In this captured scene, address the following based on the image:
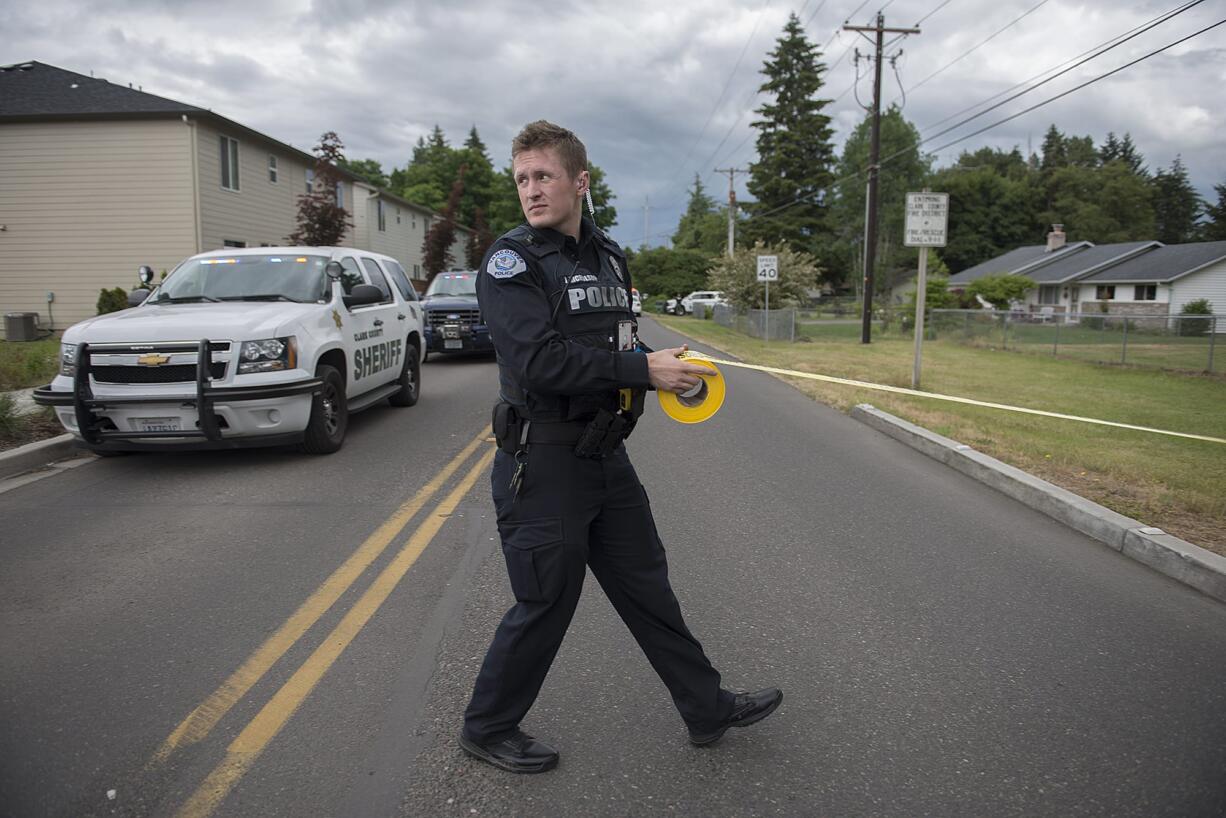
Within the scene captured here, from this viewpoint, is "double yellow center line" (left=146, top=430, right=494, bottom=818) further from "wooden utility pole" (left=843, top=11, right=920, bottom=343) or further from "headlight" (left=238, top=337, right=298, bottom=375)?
"wooden utility pole" (left=843, top=11, right=920, bottom=343)

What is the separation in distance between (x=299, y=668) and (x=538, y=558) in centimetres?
159

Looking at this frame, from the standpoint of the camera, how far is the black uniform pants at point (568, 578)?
273cm

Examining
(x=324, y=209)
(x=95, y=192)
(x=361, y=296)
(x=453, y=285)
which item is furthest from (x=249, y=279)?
(x=95, y=192)

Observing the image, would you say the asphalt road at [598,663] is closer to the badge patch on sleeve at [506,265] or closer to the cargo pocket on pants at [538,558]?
the cargo pocket on pants at [538,558]

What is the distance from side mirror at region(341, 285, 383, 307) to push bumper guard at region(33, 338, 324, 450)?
1.68 meters

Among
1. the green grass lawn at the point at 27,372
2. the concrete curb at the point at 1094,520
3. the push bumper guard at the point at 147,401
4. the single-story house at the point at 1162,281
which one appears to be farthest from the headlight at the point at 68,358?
the single-story house at the point at 1162,281

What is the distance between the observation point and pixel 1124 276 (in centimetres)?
5159

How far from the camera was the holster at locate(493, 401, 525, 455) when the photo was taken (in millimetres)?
2771

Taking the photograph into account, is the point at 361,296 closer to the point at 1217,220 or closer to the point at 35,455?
the point at 35,455

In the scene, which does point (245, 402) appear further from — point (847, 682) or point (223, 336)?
point (847, 682)

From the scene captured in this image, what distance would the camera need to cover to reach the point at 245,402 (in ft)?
23.0

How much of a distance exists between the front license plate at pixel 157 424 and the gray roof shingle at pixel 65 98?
1882 cm

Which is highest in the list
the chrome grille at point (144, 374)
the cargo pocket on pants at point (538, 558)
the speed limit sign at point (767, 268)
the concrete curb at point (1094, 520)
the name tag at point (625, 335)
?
the speed limit sign at point (767, 268)

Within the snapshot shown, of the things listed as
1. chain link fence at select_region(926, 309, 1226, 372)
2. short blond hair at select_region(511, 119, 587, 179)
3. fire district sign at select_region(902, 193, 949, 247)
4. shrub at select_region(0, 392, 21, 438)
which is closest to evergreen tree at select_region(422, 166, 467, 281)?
chain link fence at select_region(926, 309, 1226, 372)
